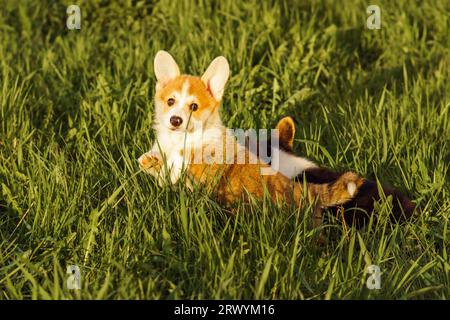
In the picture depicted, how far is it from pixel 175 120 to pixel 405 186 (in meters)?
1.45

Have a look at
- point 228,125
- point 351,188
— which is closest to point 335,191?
point 351,188

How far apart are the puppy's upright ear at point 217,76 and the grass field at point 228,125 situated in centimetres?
65

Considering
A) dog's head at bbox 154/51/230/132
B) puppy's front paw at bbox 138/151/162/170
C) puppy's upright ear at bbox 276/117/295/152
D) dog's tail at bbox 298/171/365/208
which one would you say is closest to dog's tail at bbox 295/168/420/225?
dog's tail at bbox 298/171/365/208

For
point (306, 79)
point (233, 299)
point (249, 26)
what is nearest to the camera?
point (233, 299)

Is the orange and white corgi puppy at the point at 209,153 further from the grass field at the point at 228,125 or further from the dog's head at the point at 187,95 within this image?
the grass field at the point at 228,125

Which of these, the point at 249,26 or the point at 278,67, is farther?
the point at 249,26

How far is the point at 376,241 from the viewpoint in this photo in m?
3.74

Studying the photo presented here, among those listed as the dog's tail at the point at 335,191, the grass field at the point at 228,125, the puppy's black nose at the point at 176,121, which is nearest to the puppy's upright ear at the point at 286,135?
the grass field at the point at 228,125

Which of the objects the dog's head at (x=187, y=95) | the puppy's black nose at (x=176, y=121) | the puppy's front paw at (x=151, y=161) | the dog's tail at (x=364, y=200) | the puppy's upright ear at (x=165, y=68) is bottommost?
the dog's tail at (x=364, y=200)

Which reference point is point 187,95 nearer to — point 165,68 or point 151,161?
point 165,68

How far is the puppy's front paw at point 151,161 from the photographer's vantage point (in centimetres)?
404

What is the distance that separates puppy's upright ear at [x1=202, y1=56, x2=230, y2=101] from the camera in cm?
425

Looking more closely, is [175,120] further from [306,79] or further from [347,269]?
[306,79]
